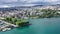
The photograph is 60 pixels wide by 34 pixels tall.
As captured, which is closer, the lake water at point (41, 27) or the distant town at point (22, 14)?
the lake water at point (41, 27)

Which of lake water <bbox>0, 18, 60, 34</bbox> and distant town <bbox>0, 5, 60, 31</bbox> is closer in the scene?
lake water <bbox>0, 18, 60, 34</bbox>

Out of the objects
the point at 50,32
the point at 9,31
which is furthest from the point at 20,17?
the point at 50,32

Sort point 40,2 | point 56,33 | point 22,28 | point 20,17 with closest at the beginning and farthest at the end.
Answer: point 56,33 → point 22,28 → point 20,17 → point 40,2

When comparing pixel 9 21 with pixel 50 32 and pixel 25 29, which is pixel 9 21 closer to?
pixel 25 29

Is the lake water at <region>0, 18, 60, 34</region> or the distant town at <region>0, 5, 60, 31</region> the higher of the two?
the distant town at <region>0, 5, 60, 31</region>

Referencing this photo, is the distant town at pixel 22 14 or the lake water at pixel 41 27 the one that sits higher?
the distant town at pixel 22 14
